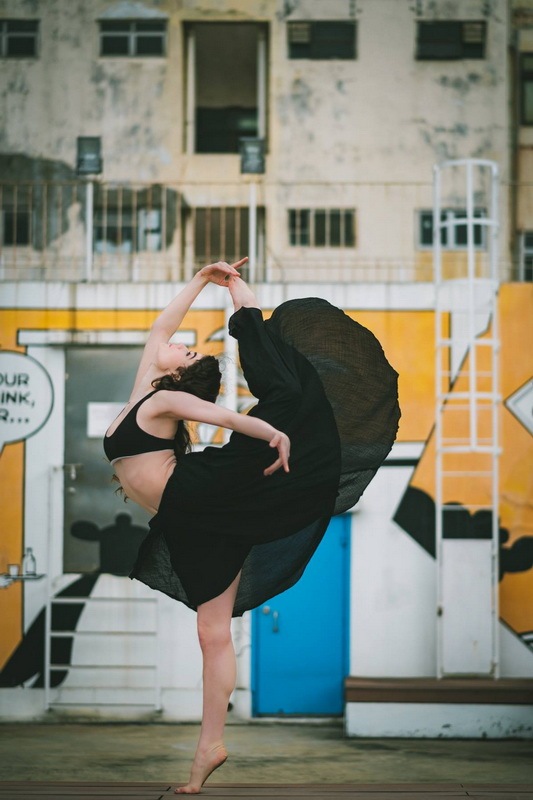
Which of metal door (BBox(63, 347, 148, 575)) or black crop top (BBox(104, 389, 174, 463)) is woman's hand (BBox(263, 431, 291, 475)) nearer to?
black crop top (BBox(104, 389, 174, 463))

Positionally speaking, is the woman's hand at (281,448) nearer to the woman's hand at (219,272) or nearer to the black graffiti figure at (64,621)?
the woman's hand at (219,272)

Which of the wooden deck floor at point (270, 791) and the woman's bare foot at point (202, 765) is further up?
the woman's bare foot at point (202, 765)

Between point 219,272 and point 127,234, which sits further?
point 127,234

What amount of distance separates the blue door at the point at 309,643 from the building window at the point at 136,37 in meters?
10.4

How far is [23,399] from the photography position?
11.1 metres

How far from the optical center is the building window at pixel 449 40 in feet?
60.7

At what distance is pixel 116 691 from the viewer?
35.8 ft

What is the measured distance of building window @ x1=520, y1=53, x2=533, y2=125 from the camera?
62.0ft

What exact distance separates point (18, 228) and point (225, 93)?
424 cm

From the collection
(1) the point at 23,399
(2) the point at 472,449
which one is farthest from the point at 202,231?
(2) the point at 472,449

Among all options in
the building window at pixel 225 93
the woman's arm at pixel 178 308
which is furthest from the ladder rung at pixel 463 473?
the building window at pixel 225 93

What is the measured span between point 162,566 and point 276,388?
0.82m

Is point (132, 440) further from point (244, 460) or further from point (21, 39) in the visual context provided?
point (21, 39)

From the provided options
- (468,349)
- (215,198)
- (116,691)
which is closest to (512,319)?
(468,349)
